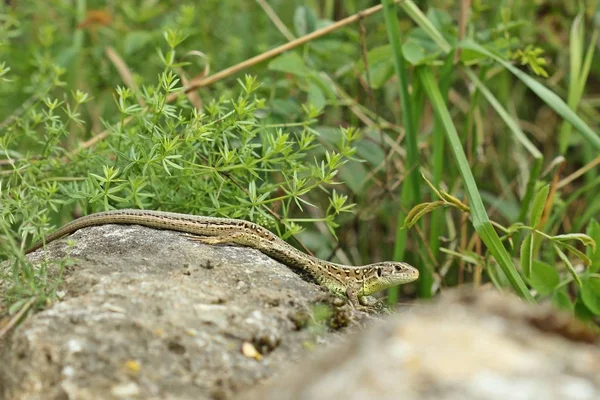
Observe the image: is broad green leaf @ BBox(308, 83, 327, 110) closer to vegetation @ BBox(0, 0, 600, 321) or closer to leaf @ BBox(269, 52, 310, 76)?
vegetation @ BBox(0, 0, 600, 321)

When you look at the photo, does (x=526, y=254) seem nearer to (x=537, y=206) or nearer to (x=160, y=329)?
(x=537, y=206)

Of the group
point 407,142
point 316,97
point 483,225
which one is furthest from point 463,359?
point 316,97

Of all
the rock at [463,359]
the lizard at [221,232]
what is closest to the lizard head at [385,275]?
the lizard at [221,232]

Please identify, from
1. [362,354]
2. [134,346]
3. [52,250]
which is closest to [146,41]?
[52,250]

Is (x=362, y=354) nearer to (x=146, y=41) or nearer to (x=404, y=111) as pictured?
(x=404, y=111)

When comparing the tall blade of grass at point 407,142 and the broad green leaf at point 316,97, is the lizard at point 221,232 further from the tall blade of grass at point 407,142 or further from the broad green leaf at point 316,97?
the broad green leaf at point 316,97

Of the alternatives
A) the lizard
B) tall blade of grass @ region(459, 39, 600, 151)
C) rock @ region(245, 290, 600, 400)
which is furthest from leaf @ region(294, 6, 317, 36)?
rock @ region(245, 290, 600, 400)
